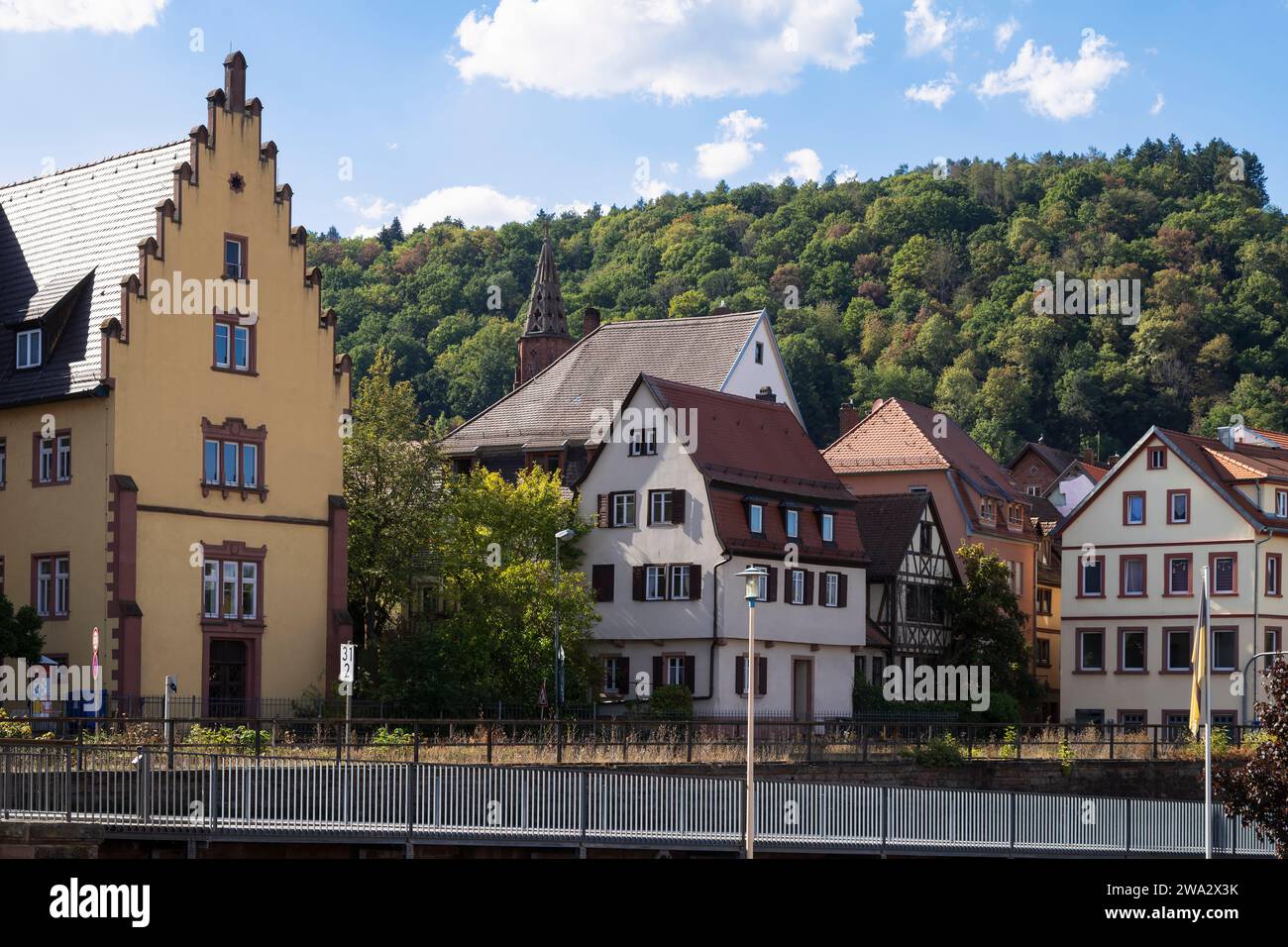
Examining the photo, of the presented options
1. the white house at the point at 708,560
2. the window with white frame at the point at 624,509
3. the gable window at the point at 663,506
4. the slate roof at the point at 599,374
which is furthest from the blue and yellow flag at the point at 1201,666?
the slate roof at the point at 599,374

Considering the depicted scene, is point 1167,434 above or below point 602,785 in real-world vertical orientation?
above

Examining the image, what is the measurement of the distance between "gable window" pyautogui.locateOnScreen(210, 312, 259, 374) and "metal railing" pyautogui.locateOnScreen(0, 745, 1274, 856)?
2390 centimetres

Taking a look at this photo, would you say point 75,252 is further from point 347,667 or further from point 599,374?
point 599,374

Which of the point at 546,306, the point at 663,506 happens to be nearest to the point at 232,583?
the point at 663,506

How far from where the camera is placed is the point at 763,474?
2655 inches

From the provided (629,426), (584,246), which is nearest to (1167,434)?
(629,426)

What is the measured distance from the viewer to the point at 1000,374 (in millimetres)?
144500

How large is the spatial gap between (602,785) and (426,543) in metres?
29.9

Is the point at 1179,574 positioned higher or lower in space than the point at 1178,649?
higher

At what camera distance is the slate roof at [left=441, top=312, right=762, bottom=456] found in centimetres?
7512

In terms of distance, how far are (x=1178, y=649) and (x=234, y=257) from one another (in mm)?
40565

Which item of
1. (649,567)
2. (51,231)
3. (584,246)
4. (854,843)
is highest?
(584,246)

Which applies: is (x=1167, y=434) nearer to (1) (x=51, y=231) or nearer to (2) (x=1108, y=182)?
(1) (x=51, y=231)

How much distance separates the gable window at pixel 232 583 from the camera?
5547 centimetres
